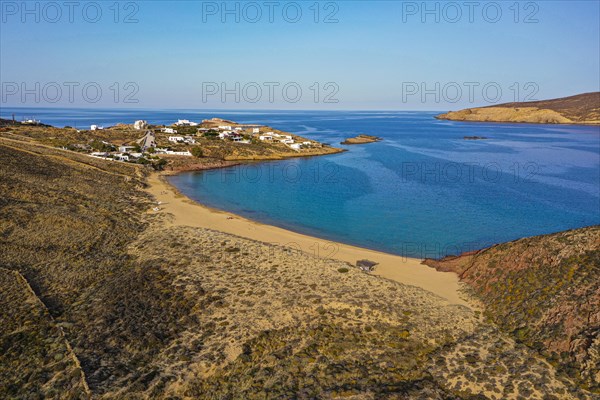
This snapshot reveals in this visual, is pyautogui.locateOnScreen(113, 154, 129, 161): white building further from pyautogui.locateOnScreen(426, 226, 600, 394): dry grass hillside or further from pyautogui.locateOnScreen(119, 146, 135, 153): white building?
pyautogui.locateOnScreen(426, 226, 600, 394): dry grass hillside

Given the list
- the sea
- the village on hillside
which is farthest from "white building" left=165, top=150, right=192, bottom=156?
the sea

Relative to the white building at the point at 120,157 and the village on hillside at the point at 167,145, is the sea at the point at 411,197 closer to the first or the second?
the village on hillside at the point at 167,145

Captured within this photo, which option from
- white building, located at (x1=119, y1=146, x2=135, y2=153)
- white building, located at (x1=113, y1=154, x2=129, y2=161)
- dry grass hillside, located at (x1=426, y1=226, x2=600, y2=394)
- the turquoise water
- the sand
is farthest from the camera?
white building, located at (x1=119, y1=146, x2=135, y2=153)

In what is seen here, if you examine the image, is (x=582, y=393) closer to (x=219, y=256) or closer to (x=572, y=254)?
(x=572, y=254)

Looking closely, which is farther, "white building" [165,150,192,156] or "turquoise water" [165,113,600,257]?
"white building" [165,150,192,156]

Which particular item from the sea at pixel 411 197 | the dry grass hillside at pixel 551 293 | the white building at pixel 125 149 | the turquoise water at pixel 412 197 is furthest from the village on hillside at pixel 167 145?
the dry grass hillside at pixel 551 293

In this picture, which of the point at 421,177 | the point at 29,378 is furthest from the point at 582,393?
the point at 421,177

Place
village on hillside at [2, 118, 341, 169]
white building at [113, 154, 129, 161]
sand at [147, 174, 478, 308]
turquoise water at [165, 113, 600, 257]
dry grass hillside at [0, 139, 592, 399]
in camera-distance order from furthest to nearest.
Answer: village on hillside at [2, 118, 341, 169] < white building at [113, 154, 129, 161] < turquoise water at [165, 113, 600, 257] < sand at [147, 174, 478, 308] < dry grass hillside at [0, 139, 592, 399]
